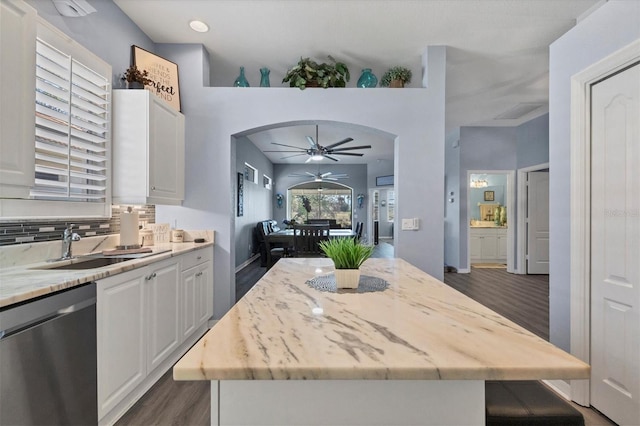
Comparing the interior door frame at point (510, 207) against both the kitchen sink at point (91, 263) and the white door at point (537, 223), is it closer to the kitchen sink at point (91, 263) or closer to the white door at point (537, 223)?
the white door at point (537, 223)

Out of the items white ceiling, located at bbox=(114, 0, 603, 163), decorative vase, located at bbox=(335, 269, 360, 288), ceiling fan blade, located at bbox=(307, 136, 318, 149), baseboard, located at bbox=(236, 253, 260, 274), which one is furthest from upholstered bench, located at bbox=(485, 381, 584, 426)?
baseboard, located at bbox=(236, 253, 260, 274)

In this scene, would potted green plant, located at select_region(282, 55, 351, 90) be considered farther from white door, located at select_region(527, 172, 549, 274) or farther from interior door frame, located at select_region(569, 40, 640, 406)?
white door, located at select_region(527, 172, 549, 274)

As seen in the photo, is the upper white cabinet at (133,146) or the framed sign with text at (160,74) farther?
the framed sign with text at (160,74)

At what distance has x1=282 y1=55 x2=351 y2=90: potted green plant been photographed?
306cm

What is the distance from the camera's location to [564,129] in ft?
6.72

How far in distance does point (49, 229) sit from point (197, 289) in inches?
46.9

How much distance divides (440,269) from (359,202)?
23.1ft

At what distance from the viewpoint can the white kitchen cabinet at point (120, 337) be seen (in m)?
1.57

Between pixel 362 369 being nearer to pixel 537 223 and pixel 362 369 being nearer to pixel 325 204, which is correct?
pixel 537 223

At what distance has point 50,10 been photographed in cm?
194

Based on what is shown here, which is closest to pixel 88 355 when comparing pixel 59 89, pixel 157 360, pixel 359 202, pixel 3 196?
pixel 157 360

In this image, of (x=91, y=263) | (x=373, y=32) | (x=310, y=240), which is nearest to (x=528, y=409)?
(x=91, y=263)

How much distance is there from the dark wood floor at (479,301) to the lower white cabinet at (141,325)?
0.12m

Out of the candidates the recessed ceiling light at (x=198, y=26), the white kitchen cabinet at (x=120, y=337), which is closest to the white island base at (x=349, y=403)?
the white kitchen cabinet at (x=120, y=337)
